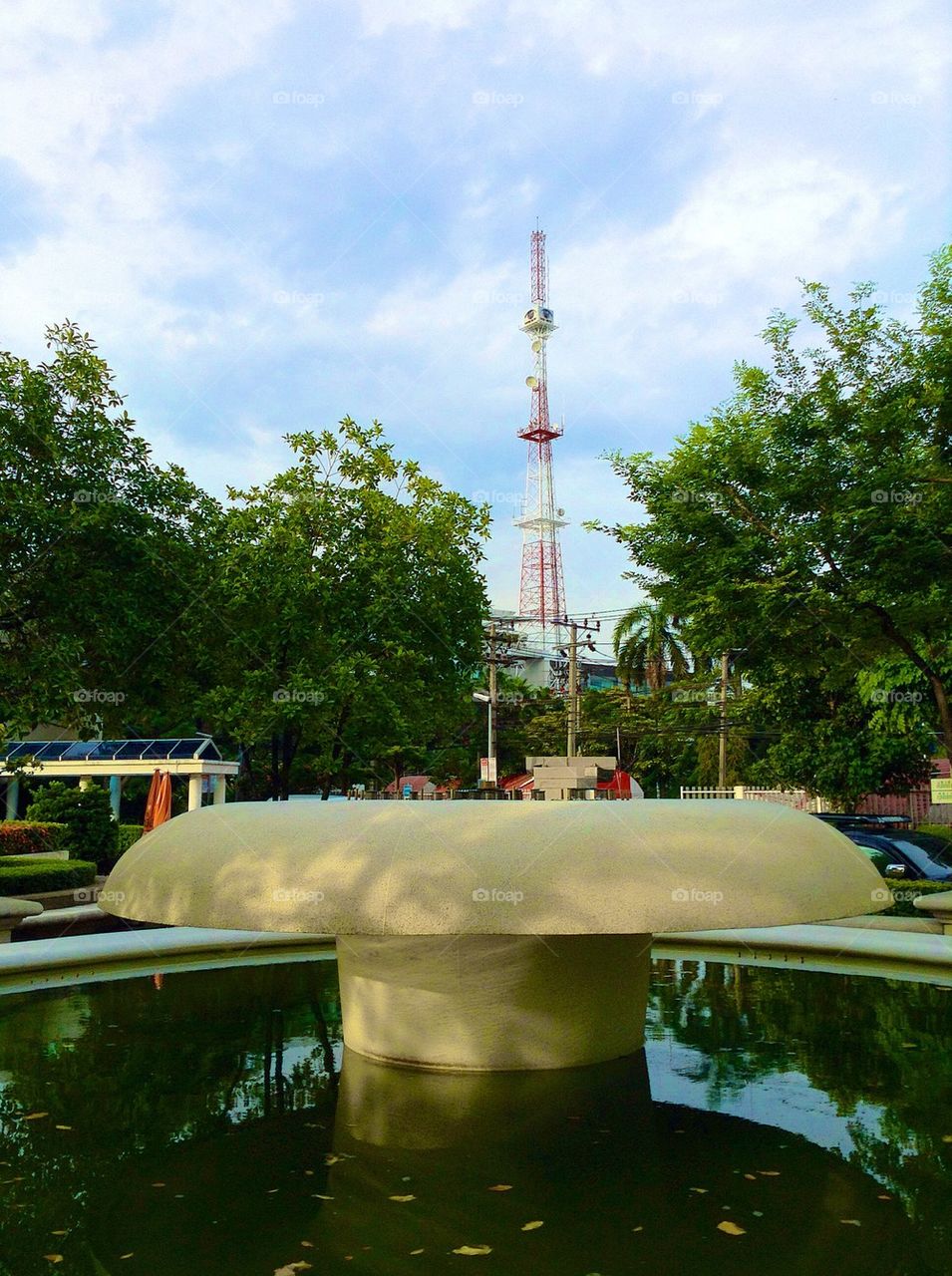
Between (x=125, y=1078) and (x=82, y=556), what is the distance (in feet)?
32.9

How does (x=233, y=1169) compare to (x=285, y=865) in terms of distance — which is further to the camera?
(x=285, y=865)

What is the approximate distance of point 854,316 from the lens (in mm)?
17406

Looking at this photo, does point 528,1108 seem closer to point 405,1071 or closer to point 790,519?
point 405,1071

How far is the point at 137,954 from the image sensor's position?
11.1 m

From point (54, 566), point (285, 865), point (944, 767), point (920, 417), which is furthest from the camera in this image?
point (944, 767)

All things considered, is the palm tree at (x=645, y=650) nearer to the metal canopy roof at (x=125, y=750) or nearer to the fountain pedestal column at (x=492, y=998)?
the metal canopy roof at (x=125, y=750)

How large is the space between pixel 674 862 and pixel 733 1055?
114 inches

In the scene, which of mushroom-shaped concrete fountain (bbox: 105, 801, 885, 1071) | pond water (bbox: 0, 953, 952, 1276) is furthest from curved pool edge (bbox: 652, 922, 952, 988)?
mushroom-shaped concrete fountain (bbox: 105, 801, 885, 1071)

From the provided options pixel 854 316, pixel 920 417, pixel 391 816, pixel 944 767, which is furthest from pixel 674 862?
pixel 944 767

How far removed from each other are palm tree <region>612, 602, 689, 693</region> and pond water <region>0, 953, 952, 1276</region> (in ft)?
139
